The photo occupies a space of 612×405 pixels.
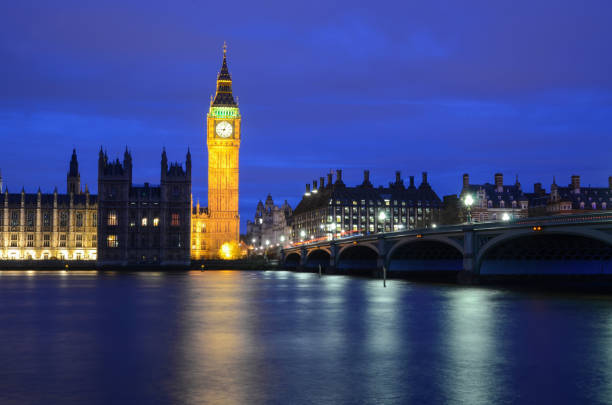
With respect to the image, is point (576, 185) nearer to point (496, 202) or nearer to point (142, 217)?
point (496, 202)

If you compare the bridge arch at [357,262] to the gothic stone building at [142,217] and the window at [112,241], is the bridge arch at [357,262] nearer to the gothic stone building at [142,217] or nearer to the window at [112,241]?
the gothic stone building at [142,217]

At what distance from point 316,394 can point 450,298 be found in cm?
4118

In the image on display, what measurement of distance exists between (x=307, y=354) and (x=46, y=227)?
595 feet

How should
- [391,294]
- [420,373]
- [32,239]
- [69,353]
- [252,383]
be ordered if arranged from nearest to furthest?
[252,383]
[420,373]
[69,353]
[391,294]
[32,239]

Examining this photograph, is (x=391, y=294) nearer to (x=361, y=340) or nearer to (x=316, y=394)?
(x=361, y=340)

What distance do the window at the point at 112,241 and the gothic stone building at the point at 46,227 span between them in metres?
18.0

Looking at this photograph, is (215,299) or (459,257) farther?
(459,257)

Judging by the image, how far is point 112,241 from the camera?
591 feet

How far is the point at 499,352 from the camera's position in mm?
27875

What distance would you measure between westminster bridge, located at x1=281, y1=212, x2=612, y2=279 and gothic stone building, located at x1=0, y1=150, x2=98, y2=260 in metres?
105

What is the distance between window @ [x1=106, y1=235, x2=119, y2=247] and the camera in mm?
179750

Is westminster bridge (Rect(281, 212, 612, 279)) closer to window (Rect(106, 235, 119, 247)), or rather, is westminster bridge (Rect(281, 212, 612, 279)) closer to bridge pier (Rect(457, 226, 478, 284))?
bridge pier (Rect(457, 226, 478, 284))

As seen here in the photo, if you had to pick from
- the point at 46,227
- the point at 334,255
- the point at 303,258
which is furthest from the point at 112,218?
the point at 334,255

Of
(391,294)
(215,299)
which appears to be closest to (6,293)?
(215,299)
